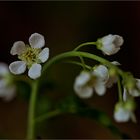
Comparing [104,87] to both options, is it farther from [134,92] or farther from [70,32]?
[70,32]

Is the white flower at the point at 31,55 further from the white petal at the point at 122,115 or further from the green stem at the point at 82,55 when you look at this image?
the white petal at the point at 122,115

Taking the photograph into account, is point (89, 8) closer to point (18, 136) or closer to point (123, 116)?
point (18, 136)

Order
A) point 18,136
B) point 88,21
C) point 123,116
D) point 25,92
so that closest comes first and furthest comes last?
1. point 123,116
2. point 25,92
3. point 18,136
4. point 88,21

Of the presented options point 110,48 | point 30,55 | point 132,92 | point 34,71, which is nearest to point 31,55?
point 30,55

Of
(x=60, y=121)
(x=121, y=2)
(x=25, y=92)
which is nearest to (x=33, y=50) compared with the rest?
(x=25, y=92)

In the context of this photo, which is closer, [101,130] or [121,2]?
[101,130]
